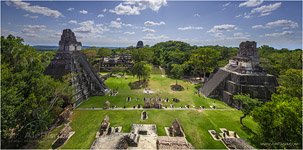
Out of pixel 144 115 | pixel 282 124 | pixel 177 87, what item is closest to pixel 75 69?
pixel 144 115

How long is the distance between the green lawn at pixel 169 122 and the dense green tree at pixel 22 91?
4307mm

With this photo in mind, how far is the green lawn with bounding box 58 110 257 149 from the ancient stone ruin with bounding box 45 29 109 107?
6.33m

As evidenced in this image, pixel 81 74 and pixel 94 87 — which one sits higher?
pixel 81 74

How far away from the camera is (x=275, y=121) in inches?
562

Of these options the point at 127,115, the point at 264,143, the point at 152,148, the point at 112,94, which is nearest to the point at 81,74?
the point at 112,94

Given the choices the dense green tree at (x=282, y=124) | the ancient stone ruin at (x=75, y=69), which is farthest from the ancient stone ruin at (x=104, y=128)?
the dense green tree at (x=282, y=124)

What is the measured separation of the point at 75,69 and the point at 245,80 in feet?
103

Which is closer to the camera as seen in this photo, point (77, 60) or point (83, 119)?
point (83, 119)

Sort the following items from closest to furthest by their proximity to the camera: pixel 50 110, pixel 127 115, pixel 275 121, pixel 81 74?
pixel 275 121
pixel 50 110
pixel 127 115
pixel 81 74

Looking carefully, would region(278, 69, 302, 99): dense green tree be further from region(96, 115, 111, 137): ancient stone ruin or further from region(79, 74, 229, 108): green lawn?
region(96, 115, 111, 137): ancient stone ruin

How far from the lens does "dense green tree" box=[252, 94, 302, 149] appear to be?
13375 mm

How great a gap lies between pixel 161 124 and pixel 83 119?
1103 cm

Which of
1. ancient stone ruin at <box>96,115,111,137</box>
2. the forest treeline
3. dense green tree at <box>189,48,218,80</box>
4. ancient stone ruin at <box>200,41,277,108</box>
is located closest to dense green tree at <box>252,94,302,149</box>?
the forest treeline

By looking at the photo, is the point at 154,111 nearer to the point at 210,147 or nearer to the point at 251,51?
the point at 210,147
